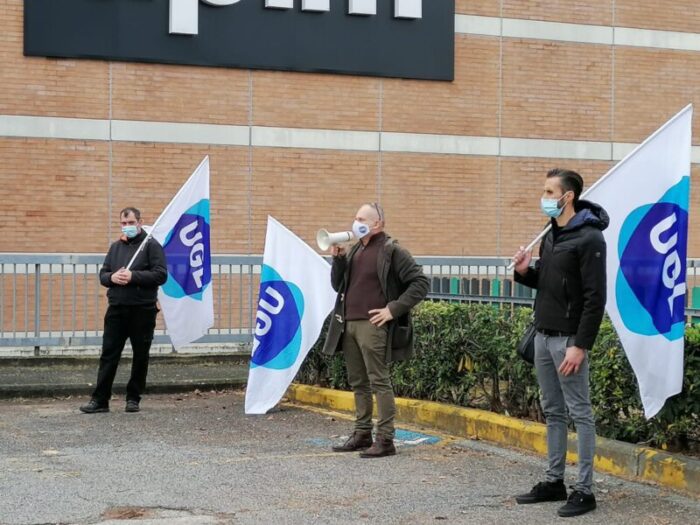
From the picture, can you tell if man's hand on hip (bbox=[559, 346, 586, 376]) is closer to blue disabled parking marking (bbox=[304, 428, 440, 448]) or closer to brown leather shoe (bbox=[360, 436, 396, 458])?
brown leather shoe (bbox=[360, 436, 396, 458])

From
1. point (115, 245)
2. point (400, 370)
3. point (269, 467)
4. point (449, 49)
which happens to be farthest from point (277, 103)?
point (269, 467)

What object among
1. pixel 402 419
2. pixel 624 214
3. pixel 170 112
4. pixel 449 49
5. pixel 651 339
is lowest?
pixel 402 419

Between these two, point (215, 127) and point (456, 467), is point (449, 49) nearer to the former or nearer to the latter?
point (215, 127)

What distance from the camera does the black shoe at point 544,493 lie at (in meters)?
7.21

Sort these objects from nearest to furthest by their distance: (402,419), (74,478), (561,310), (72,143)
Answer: (561,310) → (74,478) → (402,419) → (72,143)

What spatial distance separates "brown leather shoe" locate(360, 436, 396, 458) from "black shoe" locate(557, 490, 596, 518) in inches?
84.1

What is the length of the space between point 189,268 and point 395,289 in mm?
4105

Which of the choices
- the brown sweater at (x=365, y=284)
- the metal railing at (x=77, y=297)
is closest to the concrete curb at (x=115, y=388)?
the metal railing at (x=77, y=297)

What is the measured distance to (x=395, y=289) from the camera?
8.95 metres

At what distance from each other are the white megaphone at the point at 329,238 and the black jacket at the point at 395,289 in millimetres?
458

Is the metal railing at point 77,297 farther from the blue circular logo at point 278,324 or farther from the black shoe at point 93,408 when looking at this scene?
the blue circular logo at point 278,324

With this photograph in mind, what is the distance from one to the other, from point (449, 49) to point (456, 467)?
37.0 feet

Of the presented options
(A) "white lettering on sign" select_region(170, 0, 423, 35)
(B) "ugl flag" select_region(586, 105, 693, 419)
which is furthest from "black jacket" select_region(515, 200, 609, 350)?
(A) "white lettering on sign" select_region(170, 0, 423, 35)

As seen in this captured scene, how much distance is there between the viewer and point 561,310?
6938mm
